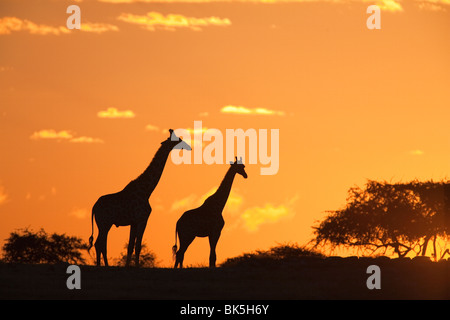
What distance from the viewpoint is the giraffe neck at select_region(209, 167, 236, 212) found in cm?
A: 3688

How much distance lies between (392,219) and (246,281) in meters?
24.8

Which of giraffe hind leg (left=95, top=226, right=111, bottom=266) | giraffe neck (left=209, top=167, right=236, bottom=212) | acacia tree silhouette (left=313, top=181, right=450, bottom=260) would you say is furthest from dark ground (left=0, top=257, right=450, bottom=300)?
acacia tree silhouette (left=313, top=181, right=450, bottom=260)

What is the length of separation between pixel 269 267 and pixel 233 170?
748 cm

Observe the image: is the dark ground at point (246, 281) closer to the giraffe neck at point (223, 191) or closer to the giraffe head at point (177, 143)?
the giraffe neck at point (223, 191)

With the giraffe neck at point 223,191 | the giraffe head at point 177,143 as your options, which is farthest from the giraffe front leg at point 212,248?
the giraffe head at point 177,143

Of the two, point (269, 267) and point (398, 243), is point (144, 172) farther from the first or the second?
point (398, 243)

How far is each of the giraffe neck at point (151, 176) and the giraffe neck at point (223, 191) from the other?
2077 millimetres

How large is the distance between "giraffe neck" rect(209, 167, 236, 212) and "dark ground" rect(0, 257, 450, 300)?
5.11m

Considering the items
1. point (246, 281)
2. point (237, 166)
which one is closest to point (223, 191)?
point (237, 166)

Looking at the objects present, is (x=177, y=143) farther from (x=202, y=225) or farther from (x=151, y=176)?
(x=202, y=225)

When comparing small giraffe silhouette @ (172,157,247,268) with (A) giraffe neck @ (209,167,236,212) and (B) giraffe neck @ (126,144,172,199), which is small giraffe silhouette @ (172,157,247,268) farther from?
(B) giraffe neck @ (126,144,172,199)

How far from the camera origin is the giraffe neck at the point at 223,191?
3688 cm
